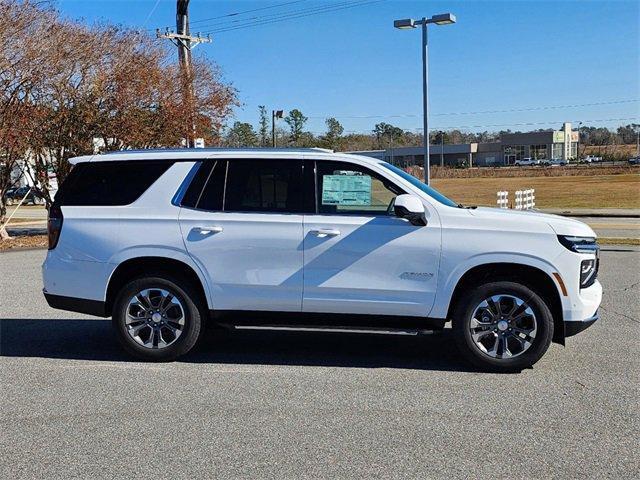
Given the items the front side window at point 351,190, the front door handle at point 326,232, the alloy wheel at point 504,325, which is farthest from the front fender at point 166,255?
the alloy wheel at point 504,325

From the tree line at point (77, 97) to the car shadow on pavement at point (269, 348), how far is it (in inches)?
435

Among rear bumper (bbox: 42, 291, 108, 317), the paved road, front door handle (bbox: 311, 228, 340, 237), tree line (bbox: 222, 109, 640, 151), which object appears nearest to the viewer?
the paved road

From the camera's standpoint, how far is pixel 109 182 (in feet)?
20.9

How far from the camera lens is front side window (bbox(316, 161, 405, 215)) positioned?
6.03 metres

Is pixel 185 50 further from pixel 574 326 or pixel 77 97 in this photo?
pixel 574 326

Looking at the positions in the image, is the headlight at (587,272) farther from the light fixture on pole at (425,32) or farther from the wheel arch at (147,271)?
the light fixture on pole at (425,32)

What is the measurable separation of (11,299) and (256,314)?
511 cm

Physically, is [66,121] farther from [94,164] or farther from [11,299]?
[94,164]

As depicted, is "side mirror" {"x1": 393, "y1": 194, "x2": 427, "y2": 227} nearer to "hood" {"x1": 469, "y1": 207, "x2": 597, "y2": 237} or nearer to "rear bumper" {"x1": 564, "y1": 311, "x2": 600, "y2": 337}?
"hood" {"x1": 469, "y1": 207, "x2": 597, "y2": 237}

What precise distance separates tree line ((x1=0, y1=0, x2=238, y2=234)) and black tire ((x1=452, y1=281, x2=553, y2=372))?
1432cm

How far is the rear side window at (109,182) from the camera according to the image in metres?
6.32

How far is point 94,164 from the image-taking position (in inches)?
253

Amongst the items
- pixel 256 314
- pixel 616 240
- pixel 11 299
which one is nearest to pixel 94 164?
pixel 256 314

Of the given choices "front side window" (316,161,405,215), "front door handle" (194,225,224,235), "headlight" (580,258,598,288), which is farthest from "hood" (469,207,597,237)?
"front door handle" (194,225,224,235)
